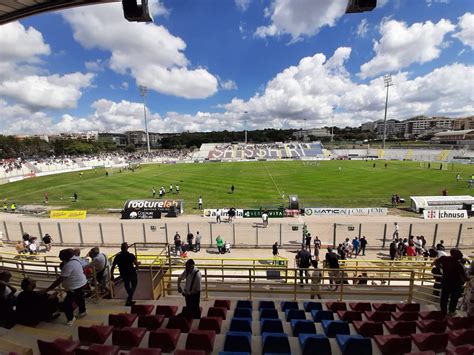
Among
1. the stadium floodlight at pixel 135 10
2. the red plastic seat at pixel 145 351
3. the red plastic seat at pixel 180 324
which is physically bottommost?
the red plastic seat at pixel 180 324

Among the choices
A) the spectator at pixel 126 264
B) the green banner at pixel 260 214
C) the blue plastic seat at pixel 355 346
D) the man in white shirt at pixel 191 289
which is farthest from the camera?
the green banner at pixel 260 214

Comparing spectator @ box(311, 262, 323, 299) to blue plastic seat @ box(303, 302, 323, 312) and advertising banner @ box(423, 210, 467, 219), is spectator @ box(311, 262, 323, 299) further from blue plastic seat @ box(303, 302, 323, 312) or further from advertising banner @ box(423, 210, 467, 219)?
advertising banner @ box(423, 210, 467, 219)

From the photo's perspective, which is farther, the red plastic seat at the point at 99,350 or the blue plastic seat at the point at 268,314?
the blue plastic seat at the point at 268,314

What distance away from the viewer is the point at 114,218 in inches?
1013

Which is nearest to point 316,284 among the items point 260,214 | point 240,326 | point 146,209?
point 240,326

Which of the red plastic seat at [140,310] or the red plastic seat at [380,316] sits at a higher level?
the red plastic seat at [140,310]

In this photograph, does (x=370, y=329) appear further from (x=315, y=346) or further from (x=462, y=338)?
(x=315, y=346)

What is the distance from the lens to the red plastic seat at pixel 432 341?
454 centimetres

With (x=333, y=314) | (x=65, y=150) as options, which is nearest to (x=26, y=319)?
(x=333, y=314)

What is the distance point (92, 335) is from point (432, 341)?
5914 mm

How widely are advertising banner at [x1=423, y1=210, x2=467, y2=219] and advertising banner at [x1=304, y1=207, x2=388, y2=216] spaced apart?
328 centimetres

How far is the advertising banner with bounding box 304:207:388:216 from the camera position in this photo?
24875 mm

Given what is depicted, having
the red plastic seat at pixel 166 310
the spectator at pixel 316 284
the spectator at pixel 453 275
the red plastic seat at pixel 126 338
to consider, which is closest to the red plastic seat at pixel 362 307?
the spectator at pixel 316 284

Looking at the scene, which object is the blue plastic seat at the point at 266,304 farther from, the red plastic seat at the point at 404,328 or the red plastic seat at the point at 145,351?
the red plastic seat at the point at 145,351
